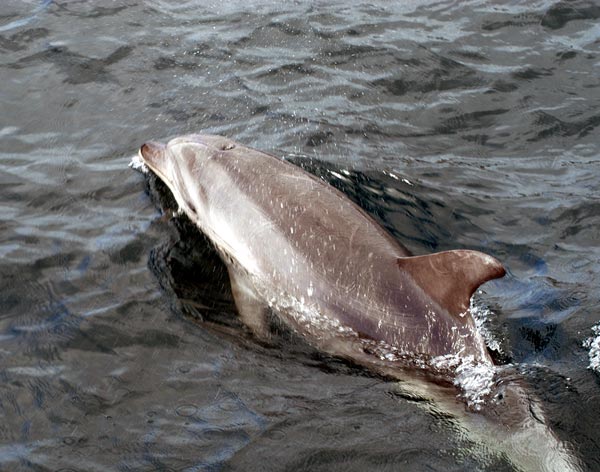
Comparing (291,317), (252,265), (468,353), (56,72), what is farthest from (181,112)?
(468,353)

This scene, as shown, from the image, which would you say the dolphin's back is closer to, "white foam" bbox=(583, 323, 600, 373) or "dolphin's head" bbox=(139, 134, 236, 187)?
"dolphin's head" bbox=(139, 134, 236, 187)

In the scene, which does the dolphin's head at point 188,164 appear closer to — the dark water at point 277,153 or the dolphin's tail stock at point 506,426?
the dark water at point 277,153

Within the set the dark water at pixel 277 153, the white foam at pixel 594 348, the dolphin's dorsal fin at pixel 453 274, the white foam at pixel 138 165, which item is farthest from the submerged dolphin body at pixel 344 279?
the white foam at pixel 594 348

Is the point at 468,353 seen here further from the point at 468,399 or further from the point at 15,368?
the point at 15,368

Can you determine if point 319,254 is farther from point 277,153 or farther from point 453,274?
point 277,153

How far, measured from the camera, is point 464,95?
36.7ft

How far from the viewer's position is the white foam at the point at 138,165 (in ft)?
30.9

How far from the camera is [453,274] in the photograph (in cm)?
631

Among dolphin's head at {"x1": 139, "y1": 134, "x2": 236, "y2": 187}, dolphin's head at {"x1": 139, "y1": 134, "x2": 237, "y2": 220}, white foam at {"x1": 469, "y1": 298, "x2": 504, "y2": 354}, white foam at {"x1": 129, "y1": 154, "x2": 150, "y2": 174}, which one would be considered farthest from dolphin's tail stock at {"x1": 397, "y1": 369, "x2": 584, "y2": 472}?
white foam at {"x1": 129, "y1": 154, "x2": 150, "y2": 174}

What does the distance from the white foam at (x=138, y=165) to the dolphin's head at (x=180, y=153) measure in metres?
0.14

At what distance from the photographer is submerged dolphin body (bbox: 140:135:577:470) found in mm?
6164

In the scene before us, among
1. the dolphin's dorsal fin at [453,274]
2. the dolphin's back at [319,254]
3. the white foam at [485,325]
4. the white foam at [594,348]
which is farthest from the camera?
the white foam at [485,325]

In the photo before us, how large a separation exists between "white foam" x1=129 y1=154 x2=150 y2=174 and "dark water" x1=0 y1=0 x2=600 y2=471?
0.29 ft

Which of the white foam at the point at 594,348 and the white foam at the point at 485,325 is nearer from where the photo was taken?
the white foam at the point at 594,348
